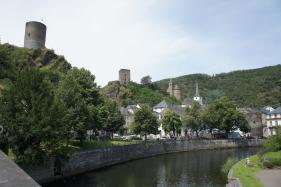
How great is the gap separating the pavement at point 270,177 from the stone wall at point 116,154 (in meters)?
25.7

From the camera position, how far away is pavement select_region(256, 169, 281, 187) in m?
31.3

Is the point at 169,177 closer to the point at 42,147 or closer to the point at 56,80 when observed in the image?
the point at 42,147

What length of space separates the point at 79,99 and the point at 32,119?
18.2m

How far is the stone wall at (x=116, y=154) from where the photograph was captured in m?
41.9

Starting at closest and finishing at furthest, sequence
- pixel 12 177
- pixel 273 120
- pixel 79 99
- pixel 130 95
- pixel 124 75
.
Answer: pixel 12 177 → pixel 79 99 → pixel 273 120 → pixel 130 95 → pixel 124 75

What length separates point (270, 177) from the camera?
116 feet

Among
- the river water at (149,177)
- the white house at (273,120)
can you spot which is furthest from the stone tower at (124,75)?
the river water at (149,177)

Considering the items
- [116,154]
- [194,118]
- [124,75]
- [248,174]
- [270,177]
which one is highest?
[124,75]

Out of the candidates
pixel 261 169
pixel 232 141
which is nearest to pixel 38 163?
pixel 261 169

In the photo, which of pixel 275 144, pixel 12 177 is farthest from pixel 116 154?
pixel 12 177

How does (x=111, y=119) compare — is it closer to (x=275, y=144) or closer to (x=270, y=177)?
(x=275, y=144)

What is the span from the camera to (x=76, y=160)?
48438 mm

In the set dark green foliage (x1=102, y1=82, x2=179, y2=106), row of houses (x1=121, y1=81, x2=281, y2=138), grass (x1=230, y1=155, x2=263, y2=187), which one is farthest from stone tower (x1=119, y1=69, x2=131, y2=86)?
grass (x1=230, y1=155, x2=263, y2=187)

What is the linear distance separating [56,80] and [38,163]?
2483 inches
